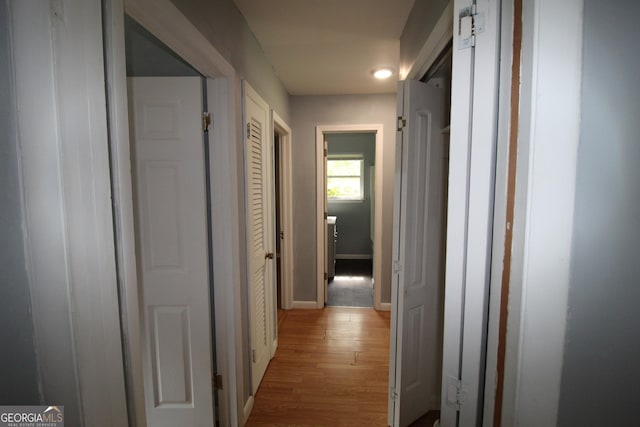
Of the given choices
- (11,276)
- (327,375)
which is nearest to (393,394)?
(327,375)

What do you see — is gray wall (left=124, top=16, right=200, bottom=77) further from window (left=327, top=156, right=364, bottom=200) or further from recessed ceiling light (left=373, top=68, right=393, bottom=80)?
window (left=327, top=156, right=364, bottom=200)

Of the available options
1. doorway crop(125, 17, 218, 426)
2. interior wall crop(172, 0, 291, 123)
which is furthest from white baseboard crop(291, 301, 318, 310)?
interior wall crop(172, 0, 291, 123)

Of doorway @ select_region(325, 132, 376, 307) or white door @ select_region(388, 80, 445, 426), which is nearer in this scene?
white door @ select_region(388, 80, 445, 426)

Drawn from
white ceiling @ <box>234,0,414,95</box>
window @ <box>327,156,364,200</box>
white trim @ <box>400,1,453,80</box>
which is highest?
white ceiling @ <box>234,0,414,95</box>

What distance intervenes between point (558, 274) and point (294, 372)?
2153 mm

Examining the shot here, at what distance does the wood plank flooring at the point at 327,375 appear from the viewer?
183cm

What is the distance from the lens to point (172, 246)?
1497 millimetres

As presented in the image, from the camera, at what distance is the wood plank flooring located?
1832 millimetres

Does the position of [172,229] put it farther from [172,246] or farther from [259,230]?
[259,230]

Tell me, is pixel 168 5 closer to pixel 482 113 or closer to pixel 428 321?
pixel 482 113

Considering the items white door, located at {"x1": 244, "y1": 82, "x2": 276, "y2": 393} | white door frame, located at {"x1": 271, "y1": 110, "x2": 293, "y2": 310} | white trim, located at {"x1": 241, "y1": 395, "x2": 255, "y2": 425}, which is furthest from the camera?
white door frame, located at {"x1": 271, "y1": 110, "x2": 293, "y2": 310}

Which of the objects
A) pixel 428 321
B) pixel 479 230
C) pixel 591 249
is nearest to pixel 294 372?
pixel 428 321

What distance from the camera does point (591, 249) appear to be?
2.02ft

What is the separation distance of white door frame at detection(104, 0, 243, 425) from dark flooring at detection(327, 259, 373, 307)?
6.97 feet
